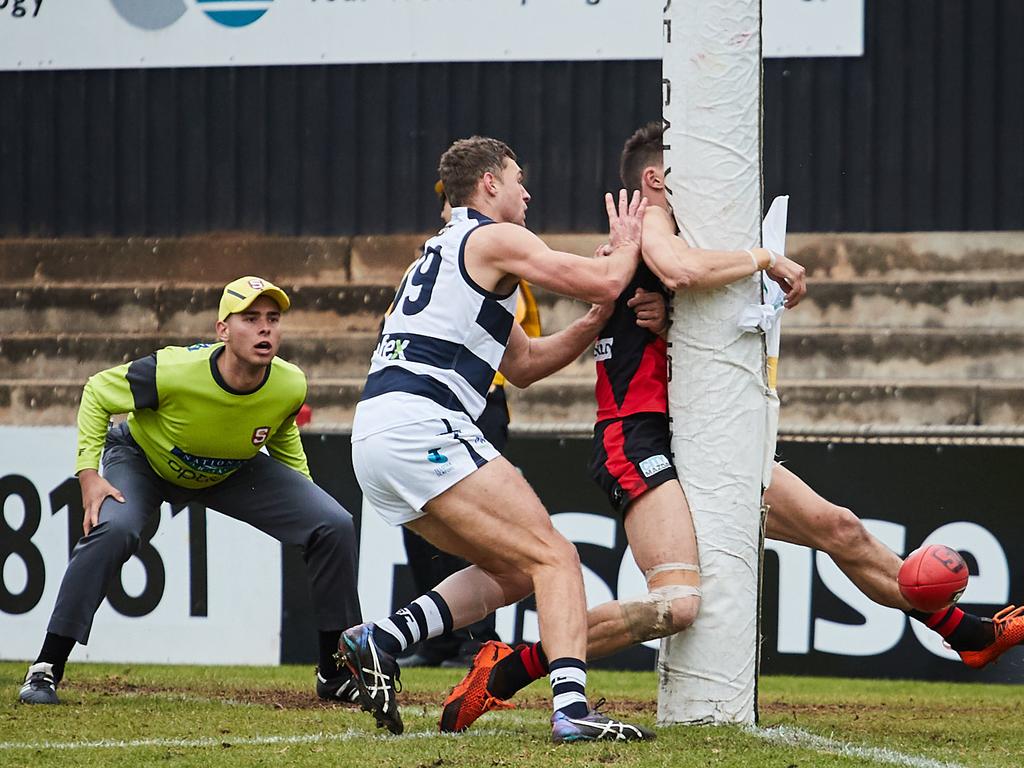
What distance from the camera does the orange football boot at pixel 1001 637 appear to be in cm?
604

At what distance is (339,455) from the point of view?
373 inches

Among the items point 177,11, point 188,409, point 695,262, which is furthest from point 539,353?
point 177,11

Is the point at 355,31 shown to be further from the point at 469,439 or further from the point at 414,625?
the point at 414,625

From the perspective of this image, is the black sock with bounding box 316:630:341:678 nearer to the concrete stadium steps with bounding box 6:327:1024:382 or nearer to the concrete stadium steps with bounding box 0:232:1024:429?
the concrete stadium steps with bounding box 0:232:1024:429

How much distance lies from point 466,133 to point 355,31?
48.7 inches

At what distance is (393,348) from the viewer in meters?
5.58

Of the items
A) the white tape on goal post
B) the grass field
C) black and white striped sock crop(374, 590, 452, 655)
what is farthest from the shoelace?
black and white striped sock crop(374, 590, 452, 655)

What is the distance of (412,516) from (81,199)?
8999 millimetres

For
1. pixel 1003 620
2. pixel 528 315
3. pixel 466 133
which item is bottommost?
pixel 1003 620

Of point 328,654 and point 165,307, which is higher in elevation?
point 165,307

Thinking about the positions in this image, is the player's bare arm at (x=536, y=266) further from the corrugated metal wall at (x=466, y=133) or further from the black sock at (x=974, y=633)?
the corrugated metal wall at (x=466, y=133)

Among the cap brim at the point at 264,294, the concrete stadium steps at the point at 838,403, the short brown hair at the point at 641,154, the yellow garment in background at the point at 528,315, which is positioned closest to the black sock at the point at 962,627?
the short brown hair at the point at 641,154

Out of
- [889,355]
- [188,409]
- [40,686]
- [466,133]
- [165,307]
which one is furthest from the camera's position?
[165,307]

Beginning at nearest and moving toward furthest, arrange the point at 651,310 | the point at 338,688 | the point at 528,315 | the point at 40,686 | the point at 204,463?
the point at 651,310 → the point at 40,686 → the point at 338,688 → the point at 204,463 → the point at 528,315
